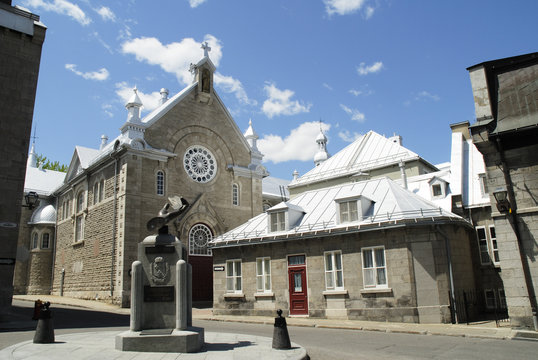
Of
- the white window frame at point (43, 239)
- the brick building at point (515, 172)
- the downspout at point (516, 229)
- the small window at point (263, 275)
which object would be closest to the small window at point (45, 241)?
the white window frame at point (43, 239)

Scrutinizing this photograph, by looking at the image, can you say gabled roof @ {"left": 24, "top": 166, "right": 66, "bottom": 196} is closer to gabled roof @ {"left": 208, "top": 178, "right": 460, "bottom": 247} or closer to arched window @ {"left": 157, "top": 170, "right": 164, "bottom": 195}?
arched window @ {"left": 157, "top": 170, "right": 164, "bottom": 195}

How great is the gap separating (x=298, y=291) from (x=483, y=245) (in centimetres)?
942

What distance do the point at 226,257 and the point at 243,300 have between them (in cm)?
245

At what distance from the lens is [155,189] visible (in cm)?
3036

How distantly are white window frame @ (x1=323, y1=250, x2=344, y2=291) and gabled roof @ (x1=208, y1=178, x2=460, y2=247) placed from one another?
1.03 meters

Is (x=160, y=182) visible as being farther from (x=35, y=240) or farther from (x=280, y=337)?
(x=280, y=337)

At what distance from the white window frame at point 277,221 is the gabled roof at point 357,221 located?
0.35 m

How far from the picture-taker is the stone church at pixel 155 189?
29172 millimetres

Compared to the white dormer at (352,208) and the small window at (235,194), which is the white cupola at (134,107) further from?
the white dormer at (352,208)

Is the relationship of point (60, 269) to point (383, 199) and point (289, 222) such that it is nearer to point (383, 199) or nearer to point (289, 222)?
point (289, 222)

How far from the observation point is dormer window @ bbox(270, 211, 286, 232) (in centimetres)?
2216

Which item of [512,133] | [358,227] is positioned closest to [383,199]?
[358,227]

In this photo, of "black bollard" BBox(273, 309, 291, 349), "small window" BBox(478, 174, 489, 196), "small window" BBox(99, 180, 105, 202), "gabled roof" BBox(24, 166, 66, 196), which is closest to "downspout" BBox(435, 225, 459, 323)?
"small window" BBox(478, 174, 489, 196)

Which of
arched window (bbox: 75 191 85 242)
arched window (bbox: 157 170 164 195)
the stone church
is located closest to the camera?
the stone church
